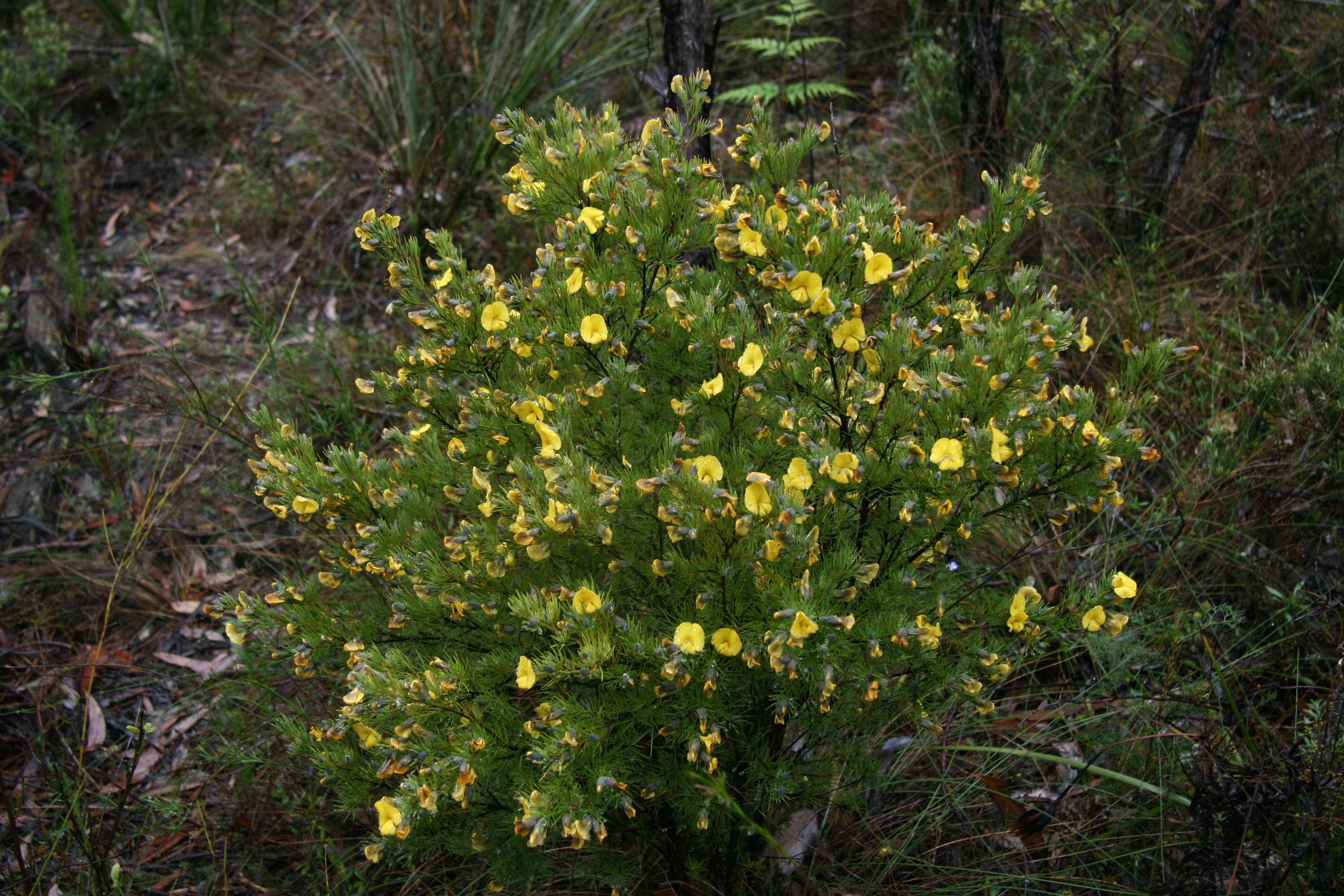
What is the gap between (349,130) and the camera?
486 centimetres

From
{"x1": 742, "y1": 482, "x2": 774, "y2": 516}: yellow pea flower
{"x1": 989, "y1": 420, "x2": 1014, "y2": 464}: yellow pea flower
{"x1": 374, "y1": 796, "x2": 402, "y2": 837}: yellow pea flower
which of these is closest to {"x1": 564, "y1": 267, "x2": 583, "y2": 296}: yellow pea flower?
{"x1": 742, "y1": 482, "x2": 774, "y2": 516}: yellow pea flower

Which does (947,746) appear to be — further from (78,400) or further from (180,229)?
(180,229)

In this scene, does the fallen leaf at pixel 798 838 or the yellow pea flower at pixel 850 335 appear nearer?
the yellow pea flower at pixel 850 335

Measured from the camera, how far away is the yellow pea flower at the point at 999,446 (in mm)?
1429

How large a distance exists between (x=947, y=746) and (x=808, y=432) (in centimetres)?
104

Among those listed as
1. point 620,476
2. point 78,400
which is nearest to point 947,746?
point 620,476

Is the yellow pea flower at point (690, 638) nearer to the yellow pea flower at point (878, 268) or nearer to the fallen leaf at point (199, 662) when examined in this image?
the yellow pea flower at point (878, 268)

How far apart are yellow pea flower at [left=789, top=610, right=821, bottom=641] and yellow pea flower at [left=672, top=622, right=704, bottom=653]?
6.0 inches

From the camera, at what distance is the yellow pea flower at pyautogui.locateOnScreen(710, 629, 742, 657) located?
1461mm

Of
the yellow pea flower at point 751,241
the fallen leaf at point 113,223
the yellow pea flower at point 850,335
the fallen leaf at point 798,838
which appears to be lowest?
the fallen leaf at point 798,838

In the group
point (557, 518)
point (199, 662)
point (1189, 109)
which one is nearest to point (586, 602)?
point (557, 518)

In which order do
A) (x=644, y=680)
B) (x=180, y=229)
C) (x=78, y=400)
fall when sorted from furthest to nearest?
(x=180, y=229) < (x=78, y=400) < (x=644, y=680)

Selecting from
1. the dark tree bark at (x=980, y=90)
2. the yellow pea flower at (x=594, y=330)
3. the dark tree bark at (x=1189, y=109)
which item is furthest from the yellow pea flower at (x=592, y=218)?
the dark tree bark at (x=1189, y=109)

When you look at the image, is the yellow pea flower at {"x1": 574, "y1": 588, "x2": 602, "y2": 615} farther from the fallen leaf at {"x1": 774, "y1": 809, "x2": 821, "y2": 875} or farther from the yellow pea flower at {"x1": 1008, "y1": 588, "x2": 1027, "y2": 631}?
the fallen leaf at {"x1": 774, "y1": 809, "x2": 821, "y2": 875}
